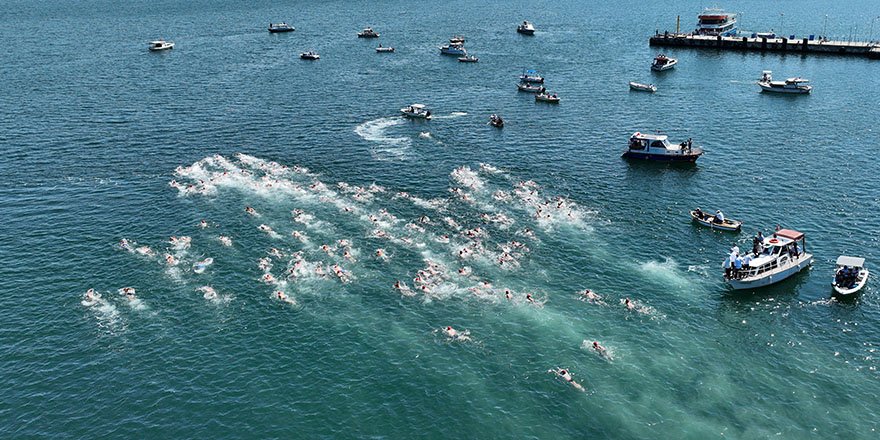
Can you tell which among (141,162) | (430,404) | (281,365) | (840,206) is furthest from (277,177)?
(840,206)

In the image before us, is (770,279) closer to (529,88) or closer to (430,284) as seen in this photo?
(430,284)

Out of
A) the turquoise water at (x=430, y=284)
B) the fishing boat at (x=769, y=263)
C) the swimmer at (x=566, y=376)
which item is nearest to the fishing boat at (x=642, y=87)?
the turquoise water at (x=430, y=284)

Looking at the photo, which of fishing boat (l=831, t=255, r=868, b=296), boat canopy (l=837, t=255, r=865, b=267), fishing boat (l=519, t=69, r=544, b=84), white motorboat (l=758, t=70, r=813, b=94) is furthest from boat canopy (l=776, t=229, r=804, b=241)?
fishing boat (l=519, t=69, r=544, b=84)

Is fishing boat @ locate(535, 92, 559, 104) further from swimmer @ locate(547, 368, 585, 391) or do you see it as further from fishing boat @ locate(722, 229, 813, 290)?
swimmer @ locate(547, 368, 585, 391)

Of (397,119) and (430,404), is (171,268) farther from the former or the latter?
(397,119)

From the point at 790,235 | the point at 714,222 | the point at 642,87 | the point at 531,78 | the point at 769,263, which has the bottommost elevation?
the point at 769,263

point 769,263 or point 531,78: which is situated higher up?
point 531,78

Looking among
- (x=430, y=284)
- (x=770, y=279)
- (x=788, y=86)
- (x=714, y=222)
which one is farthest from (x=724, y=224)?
(x=788, y=86)
